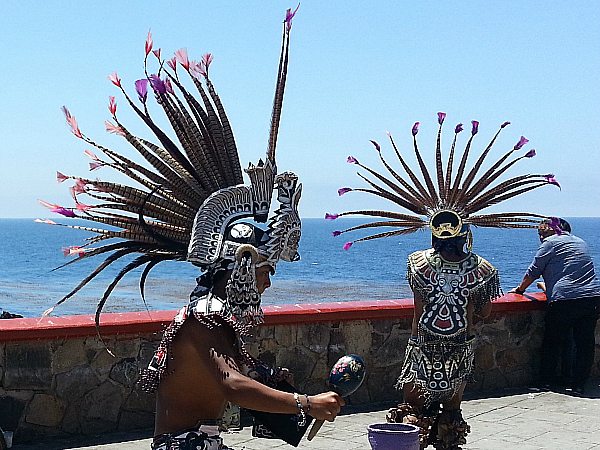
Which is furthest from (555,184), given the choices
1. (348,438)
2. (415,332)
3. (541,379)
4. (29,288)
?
(29,288)

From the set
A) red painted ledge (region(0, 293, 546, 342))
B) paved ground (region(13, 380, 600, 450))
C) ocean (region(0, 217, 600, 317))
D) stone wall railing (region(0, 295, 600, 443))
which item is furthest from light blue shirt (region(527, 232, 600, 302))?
ocean (region(0, 217, 600, 317))

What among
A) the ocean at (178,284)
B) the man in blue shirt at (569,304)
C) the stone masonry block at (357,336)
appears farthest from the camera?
the ocean at (178,284)

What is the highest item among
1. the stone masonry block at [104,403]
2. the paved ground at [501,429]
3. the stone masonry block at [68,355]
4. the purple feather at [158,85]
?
the purple feather at [158,85]

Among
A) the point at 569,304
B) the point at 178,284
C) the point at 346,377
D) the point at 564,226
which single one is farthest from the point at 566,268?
the point at 178,284

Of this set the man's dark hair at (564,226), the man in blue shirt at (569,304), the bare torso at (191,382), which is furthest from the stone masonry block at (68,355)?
the man's dark hair at (564,226)

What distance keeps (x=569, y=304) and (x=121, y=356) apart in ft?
14.6

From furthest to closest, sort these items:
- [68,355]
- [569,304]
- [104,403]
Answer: [569,304] → [104,403] → [68,355]

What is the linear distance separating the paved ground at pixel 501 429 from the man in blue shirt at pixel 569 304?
36 centimetres

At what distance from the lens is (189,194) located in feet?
14.0

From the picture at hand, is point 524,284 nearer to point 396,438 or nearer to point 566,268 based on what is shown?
point 566,268

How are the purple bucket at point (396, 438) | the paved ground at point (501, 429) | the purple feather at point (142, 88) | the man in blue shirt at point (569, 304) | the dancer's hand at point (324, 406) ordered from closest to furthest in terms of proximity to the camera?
the dancer's hand at point (324, 406) < the purple feather at point (142, 88) < the purple bucket at point (396, 438) < the paved ground at point (501, 429) < the man in blue shirt at point (569, 304)

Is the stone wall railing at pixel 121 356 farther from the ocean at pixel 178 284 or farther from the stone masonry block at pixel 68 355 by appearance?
the ocean at pixel 178 284

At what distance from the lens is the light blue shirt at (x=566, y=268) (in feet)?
31.6

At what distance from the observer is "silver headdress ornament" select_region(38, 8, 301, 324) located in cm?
416
